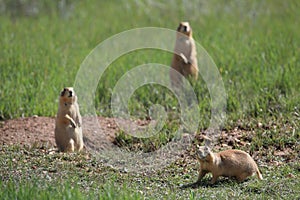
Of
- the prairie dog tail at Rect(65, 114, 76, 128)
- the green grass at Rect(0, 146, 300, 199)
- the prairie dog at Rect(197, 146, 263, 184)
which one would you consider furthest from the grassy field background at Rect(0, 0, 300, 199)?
the prairie dog tail at Rect(65, 114, 76, 128)

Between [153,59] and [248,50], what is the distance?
51.4 inches

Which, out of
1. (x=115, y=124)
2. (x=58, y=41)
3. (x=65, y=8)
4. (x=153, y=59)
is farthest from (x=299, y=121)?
(x=65, y=8)

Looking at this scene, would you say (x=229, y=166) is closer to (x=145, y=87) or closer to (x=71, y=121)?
(x=71, y=121)

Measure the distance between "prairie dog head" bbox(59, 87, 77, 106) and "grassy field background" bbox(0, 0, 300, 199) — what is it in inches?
22.2

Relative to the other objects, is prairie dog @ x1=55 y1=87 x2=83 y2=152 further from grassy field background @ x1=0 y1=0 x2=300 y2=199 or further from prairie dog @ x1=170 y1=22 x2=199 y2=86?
prairie dog @ x1=170 y1=22 x2=199 y2=86

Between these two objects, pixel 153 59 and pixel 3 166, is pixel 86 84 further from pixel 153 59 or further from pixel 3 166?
pixel 3 166

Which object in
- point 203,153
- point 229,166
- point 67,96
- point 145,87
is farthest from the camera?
point 145,87

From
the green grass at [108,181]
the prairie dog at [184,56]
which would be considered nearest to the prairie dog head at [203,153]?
the green grass at [108,181]

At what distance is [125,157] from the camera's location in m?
7.21

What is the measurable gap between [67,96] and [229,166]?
186cm

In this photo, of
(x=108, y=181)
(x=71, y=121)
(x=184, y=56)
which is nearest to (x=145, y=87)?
(x=184, y=56)

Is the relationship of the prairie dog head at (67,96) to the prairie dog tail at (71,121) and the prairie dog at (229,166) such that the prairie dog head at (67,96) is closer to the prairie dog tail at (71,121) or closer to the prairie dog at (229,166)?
the prairie dog tail at (71,121)

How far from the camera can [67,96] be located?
714 centimetres

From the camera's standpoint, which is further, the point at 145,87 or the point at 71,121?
the point at 145,87
